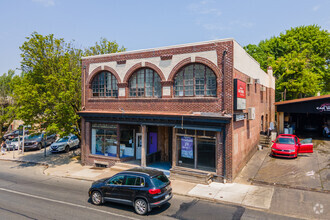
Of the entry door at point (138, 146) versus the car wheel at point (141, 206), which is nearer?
the car wheel at point (141, 206)

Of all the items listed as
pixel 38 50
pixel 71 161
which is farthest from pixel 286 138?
pixel 38 50

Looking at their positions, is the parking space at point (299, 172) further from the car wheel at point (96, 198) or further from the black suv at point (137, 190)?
the car wheel at point (96, 198)

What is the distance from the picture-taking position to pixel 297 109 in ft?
80.9

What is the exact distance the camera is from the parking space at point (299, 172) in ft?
43.3

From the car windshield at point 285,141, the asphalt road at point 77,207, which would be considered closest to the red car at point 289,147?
the car windshield at point 285,141

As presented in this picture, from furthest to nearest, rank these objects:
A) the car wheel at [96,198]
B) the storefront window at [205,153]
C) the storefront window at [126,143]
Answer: the storefront window at [126,143], the storefront window at [205,153], the car wheel at [96,198]

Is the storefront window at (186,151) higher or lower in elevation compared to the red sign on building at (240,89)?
lower

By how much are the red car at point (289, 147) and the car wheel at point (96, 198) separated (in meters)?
13.6

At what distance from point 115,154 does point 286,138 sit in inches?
546

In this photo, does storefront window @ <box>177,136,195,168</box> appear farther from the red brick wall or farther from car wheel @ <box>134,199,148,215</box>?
car wheel @ <box>134,199,148,215</box>

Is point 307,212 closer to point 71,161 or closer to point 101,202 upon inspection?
point 101,202

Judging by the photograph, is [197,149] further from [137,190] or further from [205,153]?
[137,190]

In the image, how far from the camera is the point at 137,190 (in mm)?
9844

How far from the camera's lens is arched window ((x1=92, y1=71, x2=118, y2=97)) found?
1847cm
